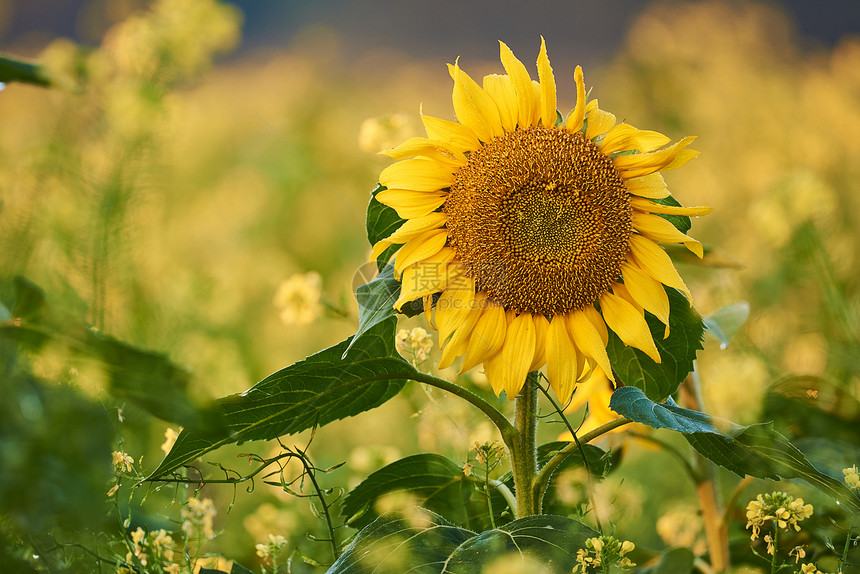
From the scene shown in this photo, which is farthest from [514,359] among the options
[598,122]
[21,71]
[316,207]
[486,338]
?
[316,207]

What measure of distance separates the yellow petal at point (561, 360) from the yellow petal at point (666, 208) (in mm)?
69

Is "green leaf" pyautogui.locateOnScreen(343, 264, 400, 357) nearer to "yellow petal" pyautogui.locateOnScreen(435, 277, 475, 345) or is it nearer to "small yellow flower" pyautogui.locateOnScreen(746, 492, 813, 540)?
"yellow petal" pyautogui.locateOnScreen(435, 277, 475, 345)

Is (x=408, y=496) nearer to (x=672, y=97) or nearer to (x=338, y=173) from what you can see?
(x=338, y=173)

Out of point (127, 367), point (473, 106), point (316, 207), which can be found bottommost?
point (127, 367)

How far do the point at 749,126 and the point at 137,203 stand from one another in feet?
3.90

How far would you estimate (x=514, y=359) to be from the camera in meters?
0.33

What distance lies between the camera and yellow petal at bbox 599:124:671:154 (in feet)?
1.06

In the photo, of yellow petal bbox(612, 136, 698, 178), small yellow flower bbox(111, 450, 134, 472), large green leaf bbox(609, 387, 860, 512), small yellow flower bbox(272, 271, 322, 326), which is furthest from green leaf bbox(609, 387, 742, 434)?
small yellow flower bbox(272, 271, 322, 326)

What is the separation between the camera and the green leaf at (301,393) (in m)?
0.30

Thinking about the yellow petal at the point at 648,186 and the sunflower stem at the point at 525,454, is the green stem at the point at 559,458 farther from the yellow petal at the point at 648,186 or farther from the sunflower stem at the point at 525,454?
the yellow petal at the point at 648,186

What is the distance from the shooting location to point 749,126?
142 cm

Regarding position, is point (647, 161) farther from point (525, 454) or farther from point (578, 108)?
point (525, 454)

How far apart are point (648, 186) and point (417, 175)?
0.11 m

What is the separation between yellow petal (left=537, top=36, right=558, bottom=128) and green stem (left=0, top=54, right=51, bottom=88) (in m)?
0.21
